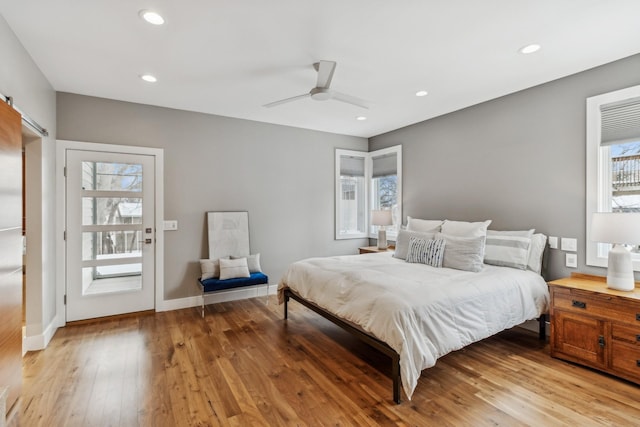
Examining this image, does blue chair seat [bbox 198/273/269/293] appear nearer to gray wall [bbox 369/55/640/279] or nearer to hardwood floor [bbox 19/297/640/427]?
hardwood floor [bbox 19/297/640/427]

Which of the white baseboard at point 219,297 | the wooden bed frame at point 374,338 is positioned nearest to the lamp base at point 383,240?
the white baseboard at point 219,297

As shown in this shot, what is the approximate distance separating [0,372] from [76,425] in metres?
0.55

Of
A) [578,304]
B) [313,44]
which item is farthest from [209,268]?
[578,304]

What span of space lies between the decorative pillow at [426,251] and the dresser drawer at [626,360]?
1.43m

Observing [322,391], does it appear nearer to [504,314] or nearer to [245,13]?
[504,314]

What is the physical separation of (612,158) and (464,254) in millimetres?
1587

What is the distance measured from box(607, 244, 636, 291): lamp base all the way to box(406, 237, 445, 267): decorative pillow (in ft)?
4.34

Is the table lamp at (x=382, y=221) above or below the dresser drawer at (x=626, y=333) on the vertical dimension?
above

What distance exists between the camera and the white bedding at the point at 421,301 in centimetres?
215

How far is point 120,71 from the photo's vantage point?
303 centimetres

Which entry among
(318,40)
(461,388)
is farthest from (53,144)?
(461,388)

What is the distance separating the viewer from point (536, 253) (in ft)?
10.4

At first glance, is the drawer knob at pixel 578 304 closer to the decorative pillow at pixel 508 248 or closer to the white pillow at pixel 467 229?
the decorative pillow at pixel 508 248

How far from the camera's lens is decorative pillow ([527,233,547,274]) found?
3154 millimetres
